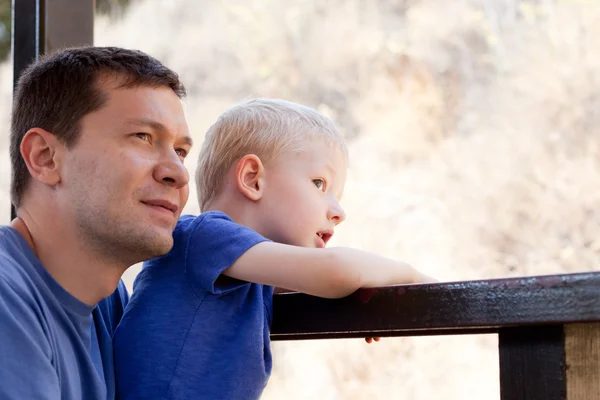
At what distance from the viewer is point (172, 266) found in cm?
125

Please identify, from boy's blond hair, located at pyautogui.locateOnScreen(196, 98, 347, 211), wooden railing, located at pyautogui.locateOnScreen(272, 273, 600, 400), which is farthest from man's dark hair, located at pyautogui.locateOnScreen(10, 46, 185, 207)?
Answer: wooden railing, located at pyautogui.locateOnScreen(272, 273, 600, 400)

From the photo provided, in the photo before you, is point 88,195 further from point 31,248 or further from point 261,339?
point 261,339

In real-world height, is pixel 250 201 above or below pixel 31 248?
above

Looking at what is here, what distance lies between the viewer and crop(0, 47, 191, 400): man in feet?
3.83

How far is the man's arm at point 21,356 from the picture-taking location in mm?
1010

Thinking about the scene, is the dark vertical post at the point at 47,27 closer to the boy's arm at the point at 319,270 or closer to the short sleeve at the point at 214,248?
the short sleeve at the point at 214,248

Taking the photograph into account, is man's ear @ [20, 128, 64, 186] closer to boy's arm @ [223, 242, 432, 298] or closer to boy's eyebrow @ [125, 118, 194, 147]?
boy's eyebrow @ [125, 118, 194, 147]

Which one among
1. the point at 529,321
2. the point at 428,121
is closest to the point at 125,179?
the point at 529,321

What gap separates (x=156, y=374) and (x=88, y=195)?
27cm

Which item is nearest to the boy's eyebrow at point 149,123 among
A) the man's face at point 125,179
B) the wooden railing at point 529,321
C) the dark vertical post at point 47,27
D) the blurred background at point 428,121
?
the man's face at point 125,179

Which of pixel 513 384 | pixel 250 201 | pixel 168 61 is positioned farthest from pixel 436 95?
pixel 513 384

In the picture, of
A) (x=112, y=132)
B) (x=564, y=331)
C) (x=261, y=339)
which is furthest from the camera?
(x=112, y=132)

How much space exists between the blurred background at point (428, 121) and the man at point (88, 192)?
196 cm

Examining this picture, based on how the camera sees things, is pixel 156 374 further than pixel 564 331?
Yes
